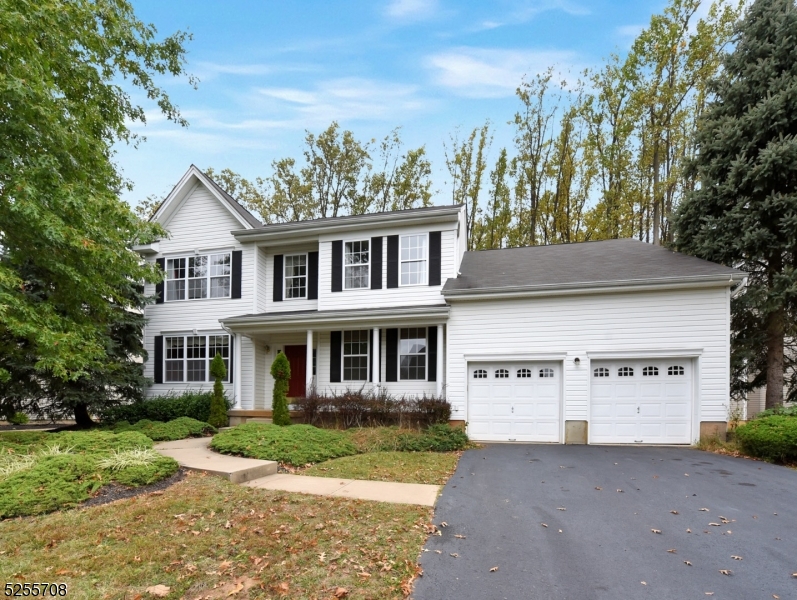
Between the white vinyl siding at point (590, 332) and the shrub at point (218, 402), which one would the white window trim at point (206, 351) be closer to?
the shrub at point (218, 402)

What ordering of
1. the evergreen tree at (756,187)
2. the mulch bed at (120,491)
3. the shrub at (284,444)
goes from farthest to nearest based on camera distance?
the evergreen tree at (756,187) → the shrub at (284,444) → the mulch bed at (120,491)

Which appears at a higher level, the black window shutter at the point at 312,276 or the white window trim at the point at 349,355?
the black window shutter at the point at 312,276

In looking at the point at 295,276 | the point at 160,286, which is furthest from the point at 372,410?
the point at 160,286

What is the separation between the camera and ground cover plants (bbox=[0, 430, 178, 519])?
537 cm

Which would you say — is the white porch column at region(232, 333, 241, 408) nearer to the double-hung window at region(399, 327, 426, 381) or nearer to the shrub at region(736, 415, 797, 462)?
the double-hung window at region(399, 327, 426, 381)

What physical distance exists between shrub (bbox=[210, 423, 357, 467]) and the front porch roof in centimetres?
359

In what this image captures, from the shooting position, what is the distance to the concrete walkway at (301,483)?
608 centimetres

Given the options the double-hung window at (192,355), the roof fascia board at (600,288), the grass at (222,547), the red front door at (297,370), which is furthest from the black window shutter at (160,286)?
the grass at (222,547)

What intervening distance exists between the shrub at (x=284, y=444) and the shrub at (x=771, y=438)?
8.32 meters

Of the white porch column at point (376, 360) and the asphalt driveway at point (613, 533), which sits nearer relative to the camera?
the asphalt driveway at point (613, 533)

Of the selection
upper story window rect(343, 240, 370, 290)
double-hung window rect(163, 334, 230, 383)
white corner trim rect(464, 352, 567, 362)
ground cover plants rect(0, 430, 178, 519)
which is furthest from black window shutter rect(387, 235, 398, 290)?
ground cover plants rect(0, 430, 178, 519)

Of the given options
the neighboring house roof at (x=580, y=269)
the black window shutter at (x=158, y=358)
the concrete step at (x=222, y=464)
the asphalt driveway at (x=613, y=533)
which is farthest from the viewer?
the black window shutter at (x=158, y=358)

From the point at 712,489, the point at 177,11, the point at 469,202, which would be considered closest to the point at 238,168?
the point at 469,202

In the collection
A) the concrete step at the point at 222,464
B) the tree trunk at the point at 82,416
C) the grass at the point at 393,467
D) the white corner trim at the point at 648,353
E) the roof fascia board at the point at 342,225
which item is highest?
the roof fascia board at the point at 342,225
